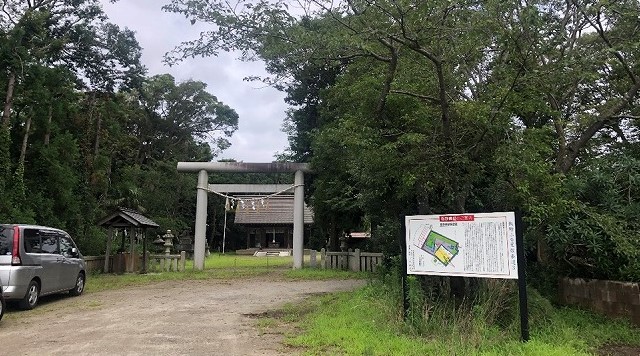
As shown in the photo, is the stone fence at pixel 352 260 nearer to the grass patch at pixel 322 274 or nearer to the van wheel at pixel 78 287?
the grass patch at pixel 322 274

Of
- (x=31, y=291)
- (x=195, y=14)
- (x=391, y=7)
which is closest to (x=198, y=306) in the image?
(x=31, y=291)

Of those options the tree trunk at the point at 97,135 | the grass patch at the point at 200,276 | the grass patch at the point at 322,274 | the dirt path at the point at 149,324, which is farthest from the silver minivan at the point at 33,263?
the tree trunk at the point at 97,135

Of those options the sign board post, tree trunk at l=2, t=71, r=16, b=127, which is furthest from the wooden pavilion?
the sign board post

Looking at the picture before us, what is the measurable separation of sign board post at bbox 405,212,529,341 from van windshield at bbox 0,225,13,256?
647cm

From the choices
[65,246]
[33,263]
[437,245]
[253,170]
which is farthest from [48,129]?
[437,245]

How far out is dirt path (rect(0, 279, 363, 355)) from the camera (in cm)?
557

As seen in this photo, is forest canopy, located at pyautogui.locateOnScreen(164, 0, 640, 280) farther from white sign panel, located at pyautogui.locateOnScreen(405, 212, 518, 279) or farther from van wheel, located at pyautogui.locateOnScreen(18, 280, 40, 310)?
van wheel, located at pyautogui.locateOnScreen(18, 280, 40, 310)

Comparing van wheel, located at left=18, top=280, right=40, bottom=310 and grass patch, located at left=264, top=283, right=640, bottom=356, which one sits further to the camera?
van wheel, located at left=18, top=280, right=40, bottom=310

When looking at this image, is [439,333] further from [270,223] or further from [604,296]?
[270,223]

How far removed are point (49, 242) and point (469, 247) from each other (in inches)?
309

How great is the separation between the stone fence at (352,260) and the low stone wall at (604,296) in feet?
26.8

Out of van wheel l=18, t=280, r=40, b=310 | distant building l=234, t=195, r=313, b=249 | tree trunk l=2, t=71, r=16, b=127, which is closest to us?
van wheel l=18, t=280, r=40, b=310

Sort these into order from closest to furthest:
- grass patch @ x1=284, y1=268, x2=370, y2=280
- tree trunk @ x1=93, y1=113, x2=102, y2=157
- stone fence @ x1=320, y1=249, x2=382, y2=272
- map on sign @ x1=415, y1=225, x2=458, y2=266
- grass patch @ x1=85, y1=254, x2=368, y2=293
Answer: map on sign @ x1=415, y1=225, x2=458, y2=266 → grass patch @ x1=85, y1=254, x2=368, y2=293 → grass patch @ x1=284, y1=268, x2=370, y2=280 → stone fence @ x1=320, y1=249, x2=382, y2=272 → tree trunk @ x1=93, y1=113, x2=102, y2=157

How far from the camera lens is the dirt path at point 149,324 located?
18.3 feet
